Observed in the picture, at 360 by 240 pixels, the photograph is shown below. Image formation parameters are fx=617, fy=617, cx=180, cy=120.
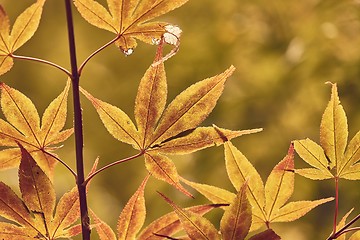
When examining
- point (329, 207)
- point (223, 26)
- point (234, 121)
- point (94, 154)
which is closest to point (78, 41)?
point (94, 154)

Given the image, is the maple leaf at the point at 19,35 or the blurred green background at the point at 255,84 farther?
the blurred green background at the point at 255,84

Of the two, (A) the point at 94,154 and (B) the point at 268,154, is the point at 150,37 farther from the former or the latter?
(A) the point at 94,154

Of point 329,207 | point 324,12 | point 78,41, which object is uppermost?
point 78,41

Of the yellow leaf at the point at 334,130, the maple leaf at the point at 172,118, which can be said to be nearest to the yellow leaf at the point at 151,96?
the maple leaf at the point at 172,118

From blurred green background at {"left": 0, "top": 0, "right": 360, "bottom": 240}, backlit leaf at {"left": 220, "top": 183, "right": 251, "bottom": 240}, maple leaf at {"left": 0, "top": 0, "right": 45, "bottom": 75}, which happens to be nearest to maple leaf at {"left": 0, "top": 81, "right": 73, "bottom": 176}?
maple leaf at {"left": 0, "top": 0, "right": 45, "bottom": 75}

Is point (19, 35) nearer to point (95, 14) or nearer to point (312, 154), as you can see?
point (95, 14)

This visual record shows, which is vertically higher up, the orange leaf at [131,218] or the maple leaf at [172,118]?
the maple leaf at [172,118]

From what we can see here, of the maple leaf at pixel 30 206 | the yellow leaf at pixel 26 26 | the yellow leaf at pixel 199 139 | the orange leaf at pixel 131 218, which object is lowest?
the orange leaf at pixel 131 218

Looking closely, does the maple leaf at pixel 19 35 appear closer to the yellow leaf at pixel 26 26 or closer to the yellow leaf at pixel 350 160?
the yellow leaf at pixel 26 26
